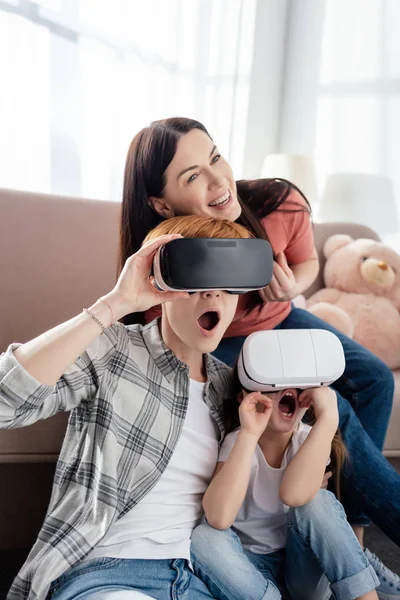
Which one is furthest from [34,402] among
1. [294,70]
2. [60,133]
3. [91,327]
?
[294,70]

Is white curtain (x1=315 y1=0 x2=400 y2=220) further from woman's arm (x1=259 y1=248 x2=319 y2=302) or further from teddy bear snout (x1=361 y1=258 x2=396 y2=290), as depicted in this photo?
woman's arm (x1=259 y1=248 x2=319 y2=302)

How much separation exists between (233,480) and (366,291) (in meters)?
1.08

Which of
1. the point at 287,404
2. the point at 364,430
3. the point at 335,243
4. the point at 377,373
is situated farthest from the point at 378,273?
the point at 287,404

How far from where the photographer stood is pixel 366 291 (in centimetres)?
179

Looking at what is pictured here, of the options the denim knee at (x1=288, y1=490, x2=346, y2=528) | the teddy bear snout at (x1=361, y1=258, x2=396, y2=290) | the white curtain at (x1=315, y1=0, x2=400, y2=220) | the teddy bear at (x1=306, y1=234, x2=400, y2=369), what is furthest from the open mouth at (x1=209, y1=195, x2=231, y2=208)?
the white curtain at (x1=315, y1=0, x2=400, y2=220)

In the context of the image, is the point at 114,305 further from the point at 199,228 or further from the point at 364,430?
the point at 364,430

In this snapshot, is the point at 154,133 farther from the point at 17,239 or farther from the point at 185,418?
the point at 17,239

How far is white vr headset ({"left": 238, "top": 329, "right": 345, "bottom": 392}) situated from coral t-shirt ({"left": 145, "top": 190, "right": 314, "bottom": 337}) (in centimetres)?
29

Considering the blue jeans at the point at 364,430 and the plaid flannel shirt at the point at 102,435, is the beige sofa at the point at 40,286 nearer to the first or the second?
the blue jeans at the point at 364,430

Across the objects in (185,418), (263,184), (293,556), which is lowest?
(293,556)

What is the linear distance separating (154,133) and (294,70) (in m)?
2.63

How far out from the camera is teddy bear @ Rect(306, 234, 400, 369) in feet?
5.51

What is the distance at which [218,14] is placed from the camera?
2977 mm

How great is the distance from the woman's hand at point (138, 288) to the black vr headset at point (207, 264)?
0.06ft
